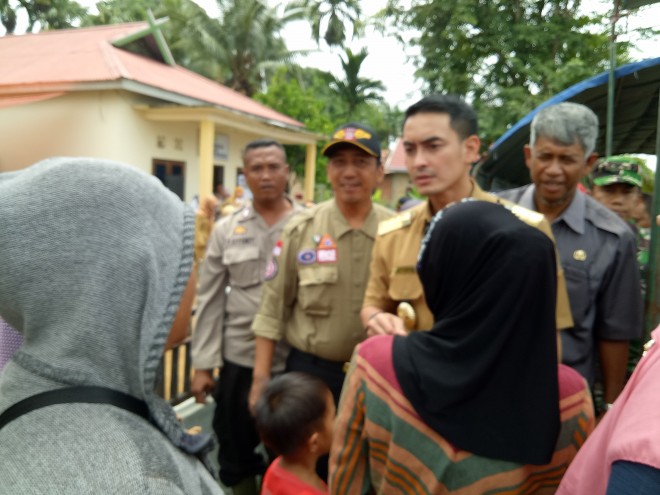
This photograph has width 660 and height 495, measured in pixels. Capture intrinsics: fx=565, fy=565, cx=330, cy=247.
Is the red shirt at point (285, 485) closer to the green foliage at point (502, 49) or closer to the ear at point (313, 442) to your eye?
the ear at point (313, 442)

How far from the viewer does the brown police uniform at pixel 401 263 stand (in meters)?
1.95

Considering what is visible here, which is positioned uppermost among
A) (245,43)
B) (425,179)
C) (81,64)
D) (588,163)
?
(245,43)

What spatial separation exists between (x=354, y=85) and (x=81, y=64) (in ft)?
56.9

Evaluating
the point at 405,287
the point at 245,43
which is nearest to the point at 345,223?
the point at 405,287

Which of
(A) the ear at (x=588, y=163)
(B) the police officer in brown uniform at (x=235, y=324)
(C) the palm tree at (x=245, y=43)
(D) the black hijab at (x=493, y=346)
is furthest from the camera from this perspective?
(C) the palm tree at (x=245, y=43)

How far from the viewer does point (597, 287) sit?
2.07m

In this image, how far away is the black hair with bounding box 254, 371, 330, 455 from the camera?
2.11 meters

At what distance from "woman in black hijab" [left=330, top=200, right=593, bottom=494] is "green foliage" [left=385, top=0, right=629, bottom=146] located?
908 centimetres

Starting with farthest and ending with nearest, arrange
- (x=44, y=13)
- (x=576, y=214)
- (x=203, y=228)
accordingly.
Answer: (x=44, y=13), (x=203, y=228), (x=576, y=214)

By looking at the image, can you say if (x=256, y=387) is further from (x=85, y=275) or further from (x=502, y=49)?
(x=502, y=49)

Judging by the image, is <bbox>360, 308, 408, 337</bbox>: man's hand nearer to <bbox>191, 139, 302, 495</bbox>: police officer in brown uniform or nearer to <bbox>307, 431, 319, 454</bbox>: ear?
<bbox>307, 431, 319, 454</bbox>: ear

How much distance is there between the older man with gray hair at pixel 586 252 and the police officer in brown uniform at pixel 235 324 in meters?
1.35

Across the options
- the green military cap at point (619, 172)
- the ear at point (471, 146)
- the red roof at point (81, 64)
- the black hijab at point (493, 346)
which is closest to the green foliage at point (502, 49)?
the red roof at point (81, 64)

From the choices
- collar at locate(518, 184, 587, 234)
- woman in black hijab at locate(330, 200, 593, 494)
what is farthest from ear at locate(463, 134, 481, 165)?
woman in black hijab at locate(330, 200, 593, 494)
